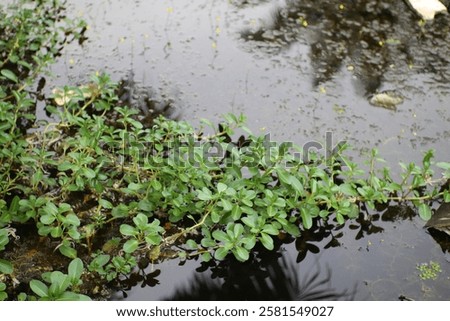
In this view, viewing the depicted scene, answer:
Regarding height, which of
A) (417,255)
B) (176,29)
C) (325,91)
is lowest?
(417,255)

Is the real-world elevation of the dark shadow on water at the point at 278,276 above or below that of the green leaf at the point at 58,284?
below

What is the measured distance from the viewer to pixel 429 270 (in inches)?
121

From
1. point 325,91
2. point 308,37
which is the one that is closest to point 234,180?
point 325,91

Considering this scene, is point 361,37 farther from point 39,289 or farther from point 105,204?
point 39,289

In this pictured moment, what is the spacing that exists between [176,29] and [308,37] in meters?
1.28

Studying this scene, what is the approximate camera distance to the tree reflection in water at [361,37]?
4.71m

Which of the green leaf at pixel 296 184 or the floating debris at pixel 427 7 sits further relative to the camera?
the floating debris at pixel 427 7

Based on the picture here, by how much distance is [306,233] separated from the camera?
3.27 m

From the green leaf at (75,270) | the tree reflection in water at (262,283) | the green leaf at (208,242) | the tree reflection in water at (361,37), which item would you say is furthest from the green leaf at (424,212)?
the green leaf at (75,270)

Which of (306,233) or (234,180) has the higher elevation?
(234,180)

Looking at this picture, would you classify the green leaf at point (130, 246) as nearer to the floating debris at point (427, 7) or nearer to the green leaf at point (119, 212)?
the green leaf at point (119, 212)

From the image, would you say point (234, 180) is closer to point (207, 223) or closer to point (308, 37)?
point (207, 223)

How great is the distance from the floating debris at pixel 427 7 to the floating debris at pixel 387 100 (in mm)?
1423

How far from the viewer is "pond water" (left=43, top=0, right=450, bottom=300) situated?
119 inches
